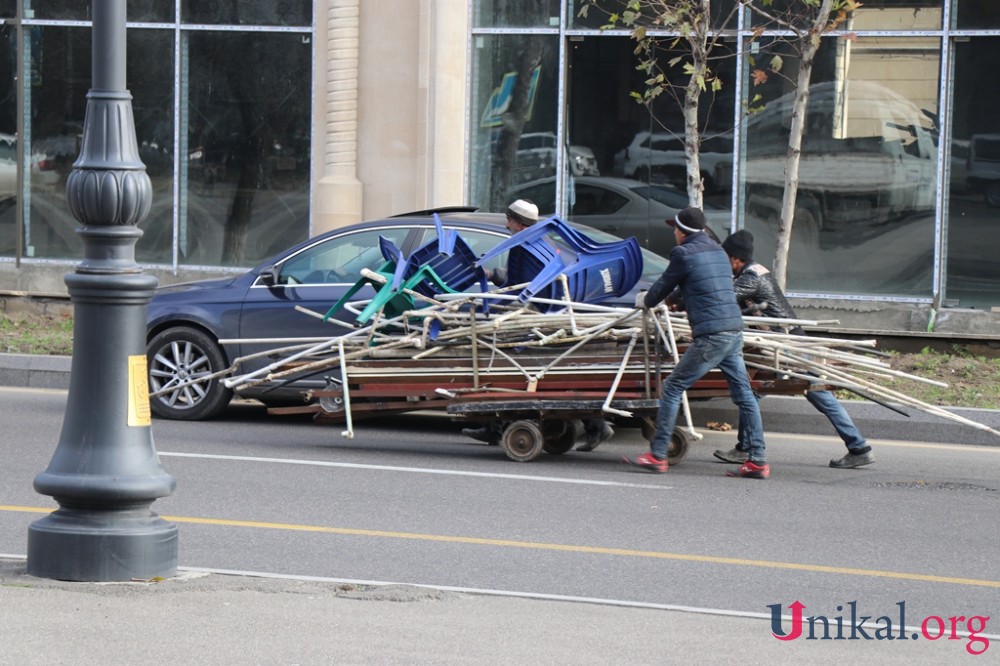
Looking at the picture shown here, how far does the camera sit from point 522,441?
10484 millimetres

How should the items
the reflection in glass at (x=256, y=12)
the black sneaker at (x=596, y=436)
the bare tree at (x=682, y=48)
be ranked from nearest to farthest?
the black sneaker at (x=596, y=436) → the bare tree at (x=682, y=48) → the reflection in glass at (x=256, y=12)

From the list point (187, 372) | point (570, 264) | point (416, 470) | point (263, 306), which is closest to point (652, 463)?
point (416, 470)

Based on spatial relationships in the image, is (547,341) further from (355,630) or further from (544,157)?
(544,157)

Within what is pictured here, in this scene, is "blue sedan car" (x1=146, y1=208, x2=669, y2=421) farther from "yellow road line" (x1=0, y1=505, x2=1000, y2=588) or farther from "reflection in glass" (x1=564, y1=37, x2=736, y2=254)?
"reflection in glass" (x1=564, y1=37, x2=736, y2=254)

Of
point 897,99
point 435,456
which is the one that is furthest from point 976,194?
point 435,456

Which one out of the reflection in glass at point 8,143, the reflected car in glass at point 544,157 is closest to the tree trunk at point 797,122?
the reflected car in glass at point 544,157

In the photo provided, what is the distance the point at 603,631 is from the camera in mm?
5934

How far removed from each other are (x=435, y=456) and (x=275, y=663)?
5.40 m

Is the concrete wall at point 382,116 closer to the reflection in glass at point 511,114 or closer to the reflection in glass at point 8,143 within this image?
the reflection in glass at point 511,114

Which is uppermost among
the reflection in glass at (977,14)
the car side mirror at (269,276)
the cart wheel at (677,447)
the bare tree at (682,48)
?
the reflection in glass at (977,14)

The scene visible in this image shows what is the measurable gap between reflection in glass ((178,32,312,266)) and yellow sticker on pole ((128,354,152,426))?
12.3 metres

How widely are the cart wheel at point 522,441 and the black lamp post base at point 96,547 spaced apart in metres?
4.26

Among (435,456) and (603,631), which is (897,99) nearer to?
(435,456)

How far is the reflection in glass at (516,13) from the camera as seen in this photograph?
1780 cm
